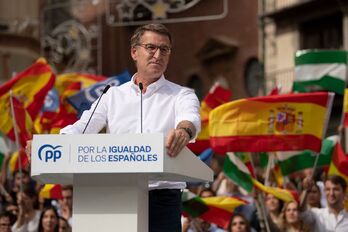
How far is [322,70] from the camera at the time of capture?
42.9ft

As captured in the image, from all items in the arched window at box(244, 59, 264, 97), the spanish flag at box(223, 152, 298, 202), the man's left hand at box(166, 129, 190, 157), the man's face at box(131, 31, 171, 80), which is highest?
the arched window at box(244, 59, 264, 97)

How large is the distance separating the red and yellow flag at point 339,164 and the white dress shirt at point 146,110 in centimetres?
578

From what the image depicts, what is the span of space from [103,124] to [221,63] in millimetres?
25711

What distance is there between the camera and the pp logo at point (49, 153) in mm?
4254

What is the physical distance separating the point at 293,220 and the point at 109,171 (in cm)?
520

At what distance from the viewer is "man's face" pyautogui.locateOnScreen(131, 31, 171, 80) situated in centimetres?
487

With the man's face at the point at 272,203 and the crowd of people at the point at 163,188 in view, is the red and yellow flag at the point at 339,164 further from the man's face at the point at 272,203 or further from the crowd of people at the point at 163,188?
the man's face at the point at 272,203

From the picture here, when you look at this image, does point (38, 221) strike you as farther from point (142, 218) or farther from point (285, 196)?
point (142, 218)

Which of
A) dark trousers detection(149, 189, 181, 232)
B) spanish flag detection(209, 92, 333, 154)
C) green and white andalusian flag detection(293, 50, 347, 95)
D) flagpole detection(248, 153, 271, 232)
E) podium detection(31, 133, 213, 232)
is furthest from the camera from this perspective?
green and white andalusian flag detection(293, 50, 347, 95)

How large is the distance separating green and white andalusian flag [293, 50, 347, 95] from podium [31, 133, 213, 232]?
28.4ft

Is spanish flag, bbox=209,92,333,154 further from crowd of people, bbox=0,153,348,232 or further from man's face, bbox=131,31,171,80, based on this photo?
man's face, bbox=131,31,171,80

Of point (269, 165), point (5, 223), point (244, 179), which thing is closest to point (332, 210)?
point (244, 179)

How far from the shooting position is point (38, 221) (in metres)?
10.0

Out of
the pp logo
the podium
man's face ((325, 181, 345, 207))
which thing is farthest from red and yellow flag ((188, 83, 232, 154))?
the pp logo
